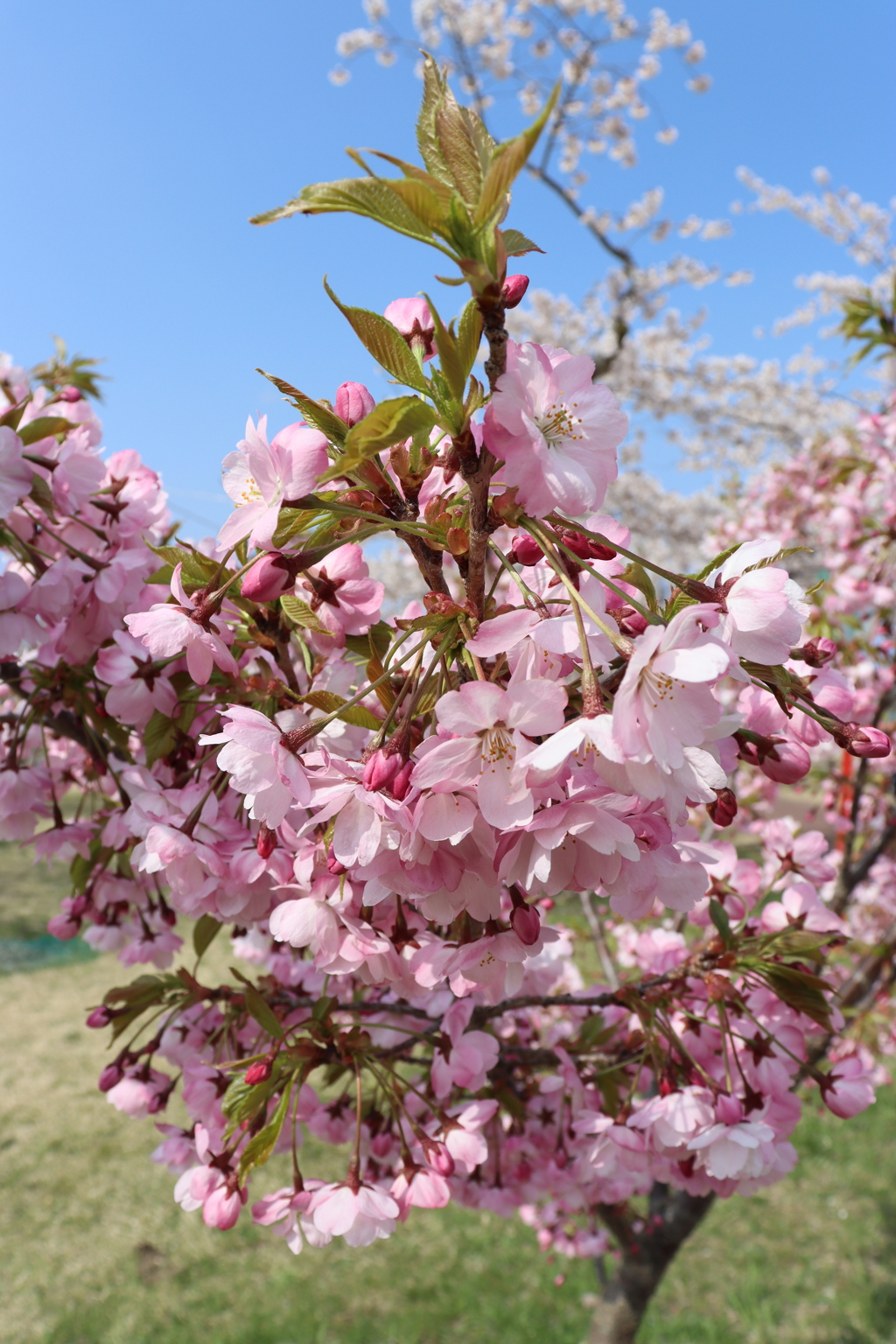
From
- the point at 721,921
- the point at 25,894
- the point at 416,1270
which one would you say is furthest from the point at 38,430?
the point at 25,894

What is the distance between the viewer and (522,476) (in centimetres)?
61

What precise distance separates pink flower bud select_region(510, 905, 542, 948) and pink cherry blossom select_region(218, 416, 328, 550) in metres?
0.40

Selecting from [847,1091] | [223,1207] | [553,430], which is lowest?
[847,1091]

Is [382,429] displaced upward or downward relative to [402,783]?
upward

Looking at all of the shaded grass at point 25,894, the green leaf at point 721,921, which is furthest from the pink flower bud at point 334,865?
the shaded grass at point 25,894

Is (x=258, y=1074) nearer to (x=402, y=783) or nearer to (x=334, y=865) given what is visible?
(x=334, y=865)

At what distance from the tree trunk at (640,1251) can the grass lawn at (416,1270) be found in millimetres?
602

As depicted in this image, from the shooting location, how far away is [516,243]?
63 cm

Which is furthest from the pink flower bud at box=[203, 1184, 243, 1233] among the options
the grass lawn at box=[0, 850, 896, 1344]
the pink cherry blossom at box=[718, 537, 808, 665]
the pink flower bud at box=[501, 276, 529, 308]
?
the grass lawn at box=[0, 850, 896, 1344]

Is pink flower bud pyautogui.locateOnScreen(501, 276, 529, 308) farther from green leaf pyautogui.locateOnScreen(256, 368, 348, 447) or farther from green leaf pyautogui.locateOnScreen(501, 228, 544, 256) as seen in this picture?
green leaf pyautogui.locateOnScreen(256, 368, 348, 447)

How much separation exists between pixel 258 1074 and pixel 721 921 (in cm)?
70

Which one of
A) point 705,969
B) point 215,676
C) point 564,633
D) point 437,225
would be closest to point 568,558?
point 564,633

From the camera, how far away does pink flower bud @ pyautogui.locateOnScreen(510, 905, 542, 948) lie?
2.46ft

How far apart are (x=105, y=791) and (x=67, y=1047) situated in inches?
225
